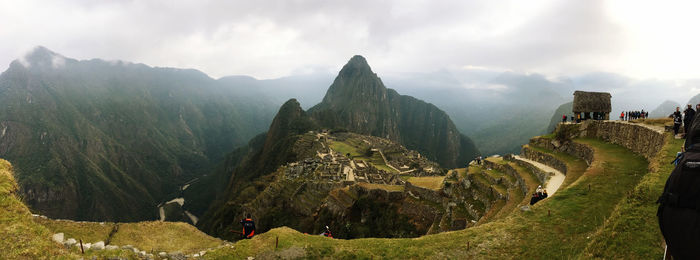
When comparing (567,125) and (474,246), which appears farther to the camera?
(567,125)

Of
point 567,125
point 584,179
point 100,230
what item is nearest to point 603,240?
point 584,179

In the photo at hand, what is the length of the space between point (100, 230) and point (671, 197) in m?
21.1

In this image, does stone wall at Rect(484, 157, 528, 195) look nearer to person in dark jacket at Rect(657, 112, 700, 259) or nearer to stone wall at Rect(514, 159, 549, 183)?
stone wall at Rect(514, 159, 549, 183)

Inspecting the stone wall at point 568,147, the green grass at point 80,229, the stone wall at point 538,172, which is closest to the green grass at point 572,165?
the stone wall at point 568,147

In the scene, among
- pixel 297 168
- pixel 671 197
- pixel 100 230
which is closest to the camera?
pixel 671 197

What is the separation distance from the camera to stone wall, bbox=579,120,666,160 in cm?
1794

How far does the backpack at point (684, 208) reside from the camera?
3.54 m

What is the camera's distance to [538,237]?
11156 mm

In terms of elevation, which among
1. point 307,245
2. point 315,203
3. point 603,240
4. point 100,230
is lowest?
point 315,203

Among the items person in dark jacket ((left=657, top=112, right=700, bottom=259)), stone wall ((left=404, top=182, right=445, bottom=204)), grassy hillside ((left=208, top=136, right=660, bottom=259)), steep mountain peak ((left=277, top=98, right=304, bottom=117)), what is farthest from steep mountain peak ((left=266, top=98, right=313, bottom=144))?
person in dark jacket ((left=657, top=112, right=700, bottom=259))

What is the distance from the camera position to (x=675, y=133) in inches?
642

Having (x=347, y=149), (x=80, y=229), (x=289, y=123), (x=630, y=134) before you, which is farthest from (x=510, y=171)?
(x=289, y=123)

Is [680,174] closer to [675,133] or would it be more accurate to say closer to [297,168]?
[675,133]

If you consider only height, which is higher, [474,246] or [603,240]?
[603,240]
